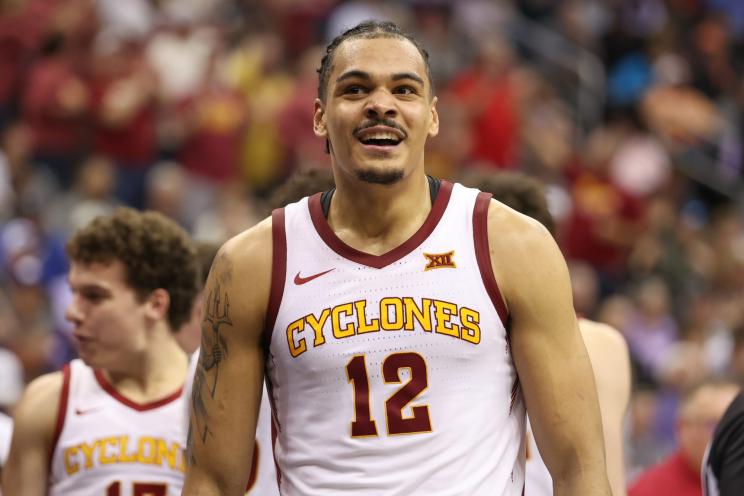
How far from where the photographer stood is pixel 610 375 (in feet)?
17.2

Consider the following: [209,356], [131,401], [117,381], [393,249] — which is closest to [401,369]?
[393,249]

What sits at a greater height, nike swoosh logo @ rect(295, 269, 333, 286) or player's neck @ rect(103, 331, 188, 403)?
player's neck @ rect(103, 331, 188, 403)

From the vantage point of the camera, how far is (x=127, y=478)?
5301mm

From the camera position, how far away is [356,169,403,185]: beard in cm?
396

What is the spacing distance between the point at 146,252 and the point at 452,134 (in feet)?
24.1

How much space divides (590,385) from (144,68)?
9.23 m

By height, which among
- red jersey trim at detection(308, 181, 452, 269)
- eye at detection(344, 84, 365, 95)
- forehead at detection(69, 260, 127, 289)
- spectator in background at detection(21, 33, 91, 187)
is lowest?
red jersey trim at detection(308, 181, 452, 269)

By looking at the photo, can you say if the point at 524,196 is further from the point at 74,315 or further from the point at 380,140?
the point at 74,315

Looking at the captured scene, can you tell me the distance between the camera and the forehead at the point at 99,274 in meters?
5.59

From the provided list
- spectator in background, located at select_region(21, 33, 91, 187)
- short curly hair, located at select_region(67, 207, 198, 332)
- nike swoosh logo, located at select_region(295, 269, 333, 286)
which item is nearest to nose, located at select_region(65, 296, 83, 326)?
short curly hair, located at select_region(67, 207, 198, 332)

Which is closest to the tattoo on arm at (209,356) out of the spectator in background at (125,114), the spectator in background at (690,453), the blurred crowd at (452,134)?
the spectator in background at (690,453)

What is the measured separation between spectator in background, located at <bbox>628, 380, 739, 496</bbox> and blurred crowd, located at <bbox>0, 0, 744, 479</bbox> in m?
3.63

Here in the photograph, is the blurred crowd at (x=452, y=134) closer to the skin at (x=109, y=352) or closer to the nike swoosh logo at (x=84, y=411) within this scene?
the skin at (x=109, y=352)

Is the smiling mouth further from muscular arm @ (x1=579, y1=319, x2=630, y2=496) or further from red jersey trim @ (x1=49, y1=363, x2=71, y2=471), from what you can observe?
red jersey trim @ (x1=49, y1=363, x2=71, y2=471)
